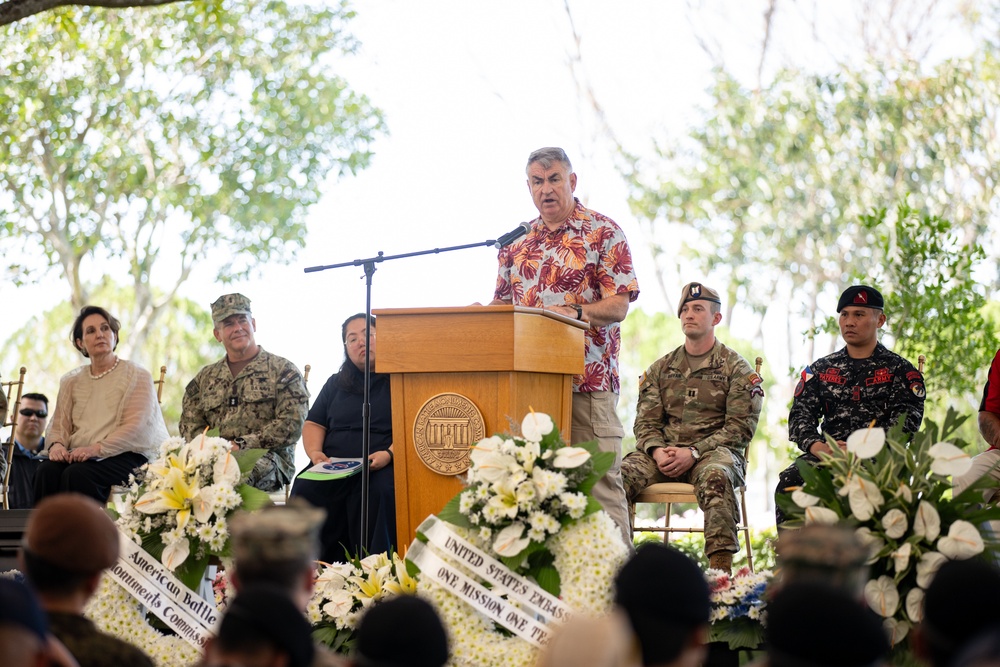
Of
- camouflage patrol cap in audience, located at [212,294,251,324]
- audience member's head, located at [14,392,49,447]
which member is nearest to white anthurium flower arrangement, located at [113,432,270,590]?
camouflage patrol cap in audience, located at [212,294,251,324]

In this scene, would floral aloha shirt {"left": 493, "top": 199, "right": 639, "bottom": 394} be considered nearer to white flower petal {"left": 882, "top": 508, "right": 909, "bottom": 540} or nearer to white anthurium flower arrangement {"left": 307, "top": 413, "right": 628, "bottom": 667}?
white anthurium flower arrangement {"left": 307, "top": 413, "right": 628, "bottom": 667}

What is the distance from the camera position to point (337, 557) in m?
5.82

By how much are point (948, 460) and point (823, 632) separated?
1.83 m

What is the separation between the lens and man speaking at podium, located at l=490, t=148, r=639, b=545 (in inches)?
185

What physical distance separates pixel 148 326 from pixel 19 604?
1341 centimetres

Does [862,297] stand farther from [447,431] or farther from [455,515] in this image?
[455,515]

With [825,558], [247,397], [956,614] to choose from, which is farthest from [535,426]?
[247,397]

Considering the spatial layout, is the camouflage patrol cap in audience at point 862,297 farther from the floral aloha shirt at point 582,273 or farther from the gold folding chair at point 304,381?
the gold folding chair at point 304,381

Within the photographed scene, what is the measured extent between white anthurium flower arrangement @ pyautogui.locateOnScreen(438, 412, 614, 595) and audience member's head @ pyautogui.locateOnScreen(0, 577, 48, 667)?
181 centimetres

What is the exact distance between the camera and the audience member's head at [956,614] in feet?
6.48

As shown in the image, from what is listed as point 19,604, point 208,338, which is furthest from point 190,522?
point 208,338

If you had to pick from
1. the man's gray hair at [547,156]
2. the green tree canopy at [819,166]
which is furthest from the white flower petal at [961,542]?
the green tree canopy at [819,166]

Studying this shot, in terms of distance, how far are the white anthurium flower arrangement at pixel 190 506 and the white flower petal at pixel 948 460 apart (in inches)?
90.6

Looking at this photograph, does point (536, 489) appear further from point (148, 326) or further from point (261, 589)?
point (148, 326)
